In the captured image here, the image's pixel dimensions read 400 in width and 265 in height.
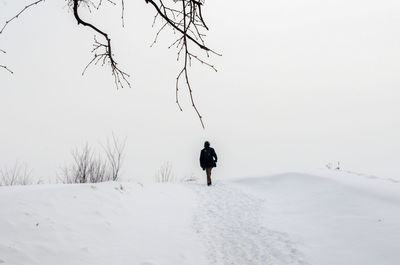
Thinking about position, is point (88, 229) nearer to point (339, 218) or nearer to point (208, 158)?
point (339, 218)

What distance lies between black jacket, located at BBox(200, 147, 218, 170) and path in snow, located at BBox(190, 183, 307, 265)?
2680 millimetres

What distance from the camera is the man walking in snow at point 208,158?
13.3 meters

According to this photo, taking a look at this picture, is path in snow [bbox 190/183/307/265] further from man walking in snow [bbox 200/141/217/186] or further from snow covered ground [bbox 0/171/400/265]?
man walking in snow [bbox 200/141/217/186]

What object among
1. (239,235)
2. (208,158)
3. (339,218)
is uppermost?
(208,158)

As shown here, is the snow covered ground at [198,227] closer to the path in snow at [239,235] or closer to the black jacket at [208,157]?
the path in snow at [239,235]

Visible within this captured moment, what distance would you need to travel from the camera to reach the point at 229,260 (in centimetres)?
568

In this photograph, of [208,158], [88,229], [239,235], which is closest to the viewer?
[88,229]

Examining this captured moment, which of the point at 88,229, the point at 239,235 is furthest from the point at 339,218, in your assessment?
the point at 88,229

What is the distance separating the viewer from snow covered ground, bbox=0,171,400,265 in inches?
215

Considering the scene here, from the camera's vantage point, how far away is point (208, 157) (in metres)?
13.3

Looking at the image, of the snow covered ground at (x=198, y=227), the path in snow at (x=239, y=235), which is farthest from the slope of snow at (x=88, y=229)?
the path in snow at (x=239, y=235)

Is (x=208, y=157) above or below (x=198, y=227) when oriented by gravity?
above

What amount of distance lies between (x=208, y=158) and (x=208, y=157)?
0.12ft

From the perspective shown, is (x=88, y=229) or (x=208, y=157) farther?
(x=208, y=157)
